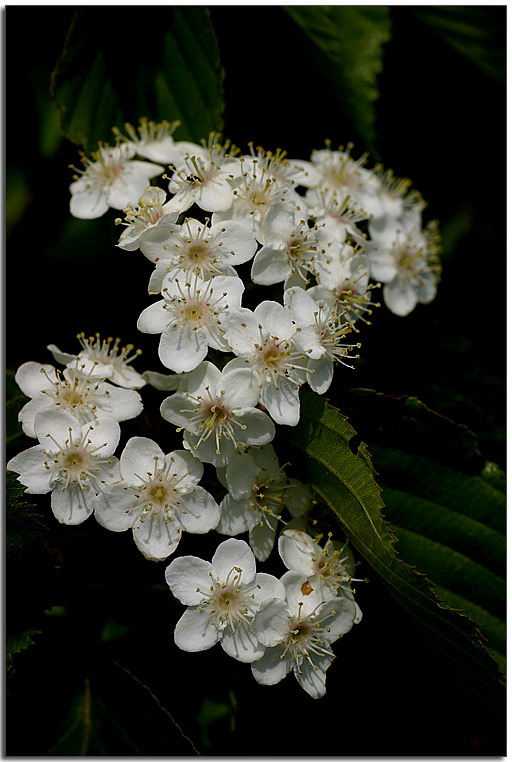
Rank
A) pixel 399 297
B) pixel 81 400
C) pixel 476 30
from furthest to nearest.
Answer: pixel 476 30 → pixel 399 297 → pixel 81 400

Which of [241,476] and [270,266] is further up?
[270,266]

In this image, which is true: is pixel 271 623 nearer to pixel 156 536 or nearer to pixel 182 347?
pixel 156 536

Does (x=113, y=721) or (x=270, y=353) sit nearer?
(x=270, y=353)

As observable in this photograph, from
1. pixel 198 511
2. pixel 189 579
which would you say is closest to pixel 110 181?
pixel 198 511

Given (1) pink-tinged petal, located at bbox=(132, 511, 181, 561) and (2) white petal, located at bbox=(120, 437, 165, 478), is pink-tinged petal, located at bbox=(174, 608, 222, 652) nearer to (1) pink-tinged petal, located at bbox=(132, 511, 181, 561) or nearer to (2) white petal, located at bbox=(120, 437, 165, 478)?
(1) pink-tinged petal, located at bbox=(132, 511, 181, 561)

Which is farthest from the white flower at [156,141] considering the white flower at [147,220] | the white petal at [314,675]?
the white petal at [314,675]

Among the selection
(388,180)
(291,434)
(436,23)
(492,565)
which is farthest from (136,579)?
(436,23)

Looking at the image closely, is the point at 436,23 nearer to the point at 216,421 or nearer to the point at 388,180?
the point at 388,180

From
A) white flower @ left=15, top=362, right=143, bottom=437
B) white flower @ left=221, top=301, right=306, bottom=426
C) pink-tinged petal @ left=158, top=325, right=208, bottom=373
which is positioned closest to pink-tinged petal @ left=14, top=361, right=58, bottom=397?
white flower @ left=15, top=362, right=143, bottom=437
